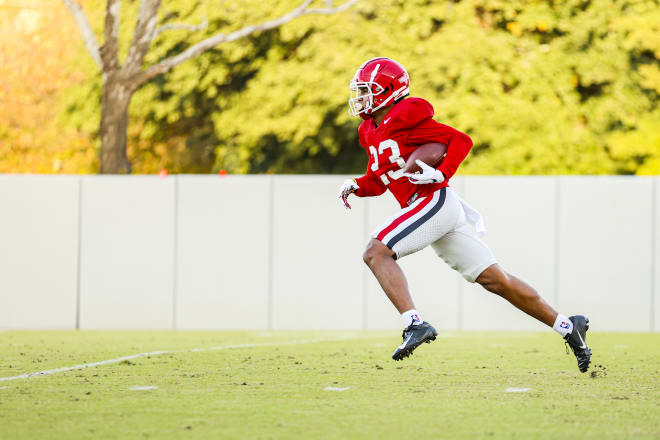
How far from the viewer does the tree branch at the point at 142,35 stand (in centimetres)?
1566

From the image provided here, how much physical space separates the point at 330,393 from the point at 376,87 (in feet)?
5.97

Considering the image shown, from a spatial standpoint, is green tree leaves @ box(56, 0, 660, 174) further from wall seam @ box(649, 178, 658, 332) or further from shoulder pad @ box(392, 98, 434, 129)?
shoulder pad @ box(392, 98, 434, 129)

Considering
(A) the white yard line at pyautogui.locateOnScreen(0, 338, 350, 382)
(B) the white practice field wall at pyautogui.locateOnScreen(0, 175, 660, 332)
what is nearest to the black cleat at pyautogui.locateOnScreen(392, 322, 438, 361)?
(A) the white yard line at pyautogui.locateOnScreen(0, 338, 350, 382)

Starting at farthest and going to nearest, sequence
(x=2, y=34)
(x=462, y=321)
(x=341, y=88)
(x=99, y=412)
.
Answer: (x=2, y=34)
(x=341, y=88)
(x=462, y=321)
(x=99, y=412)

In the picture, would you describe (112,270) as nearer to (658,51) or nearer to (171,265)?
(171,265)

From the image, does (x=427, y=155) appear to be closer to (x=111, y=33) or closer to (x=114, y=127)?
(x=114, y=127)

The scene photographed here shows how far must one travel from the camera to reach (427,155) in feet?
19.4

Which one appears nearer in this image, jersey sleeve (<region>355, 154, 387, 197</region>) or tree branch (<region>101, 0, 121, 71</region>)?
jersey sleeve (<region>355, 154, 387, 197</region>)

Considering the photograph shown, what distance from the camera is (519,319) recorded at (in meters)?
11.1

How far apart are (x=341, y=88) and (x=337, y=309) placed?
8.55m

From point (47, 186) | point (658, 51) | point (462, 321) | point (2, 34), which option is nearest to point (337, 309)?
point (462, 321)

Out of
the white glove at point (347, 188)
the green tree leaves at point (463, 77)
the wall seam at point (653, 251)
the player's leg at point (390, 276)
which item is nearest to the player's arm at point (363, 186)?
the white glove at point (347, 188)

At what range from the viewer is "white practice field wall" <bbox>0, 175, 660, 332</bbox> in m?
11.0

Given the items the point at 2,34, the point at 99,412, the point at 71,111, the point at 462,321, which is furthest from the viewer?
the point at 2,34
